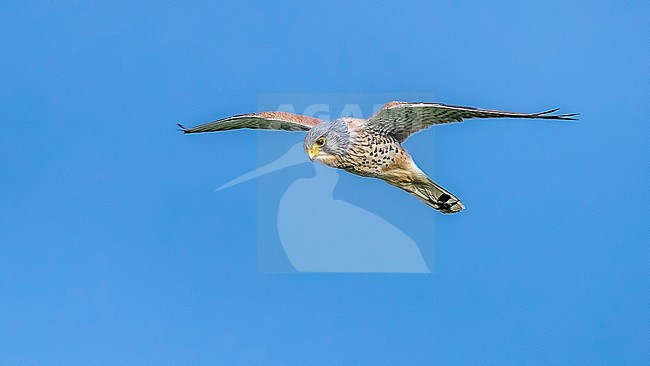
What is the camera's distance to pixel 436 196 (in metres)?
4.66

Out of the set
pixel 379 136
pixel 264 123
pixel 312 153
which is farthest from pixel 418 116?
pixel 264 123

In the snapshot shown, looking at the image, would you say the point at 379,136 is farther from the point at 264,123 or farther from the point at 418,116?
the point at 264,123

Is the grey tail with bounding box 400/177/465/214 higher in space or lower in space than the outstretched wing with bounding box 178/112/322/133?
lower

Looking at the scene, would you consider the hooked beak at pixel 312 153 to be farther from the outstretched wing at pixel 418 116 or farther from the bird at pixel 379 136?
the outstretched wing at pixel 418 116

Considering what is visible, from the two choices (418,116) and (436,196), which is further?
(436,196)

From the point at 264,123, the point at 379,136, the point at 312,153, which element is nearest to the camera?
the point at 312,153

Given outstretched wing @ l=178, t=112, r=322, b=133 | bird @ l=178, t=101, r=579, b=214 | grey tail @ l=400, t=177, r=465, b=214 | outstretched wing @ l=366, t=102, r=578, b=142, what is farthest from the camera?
grey tail @ l=400, t=177, r=465, b=214

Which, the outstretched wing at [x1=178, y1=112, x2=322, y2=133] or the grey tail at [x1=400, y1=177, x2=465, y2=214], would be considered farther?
the grey tail at [x1=400, y1=177, x2=465, y2=214]

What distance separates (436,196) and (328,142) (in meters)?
0.93

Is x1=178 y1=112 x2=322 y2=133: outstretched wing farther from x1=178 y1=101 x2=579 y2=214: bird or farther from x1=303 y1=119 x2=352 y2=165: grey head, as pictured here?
x1=303 y1=119 x2=352 y2=165: grey head

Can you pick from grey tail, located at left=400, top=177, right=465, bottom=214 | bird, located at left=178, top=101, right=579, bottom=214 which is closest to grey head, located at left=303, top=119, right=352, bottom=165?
bird, located at left=178, top=101, right=579, bottom=214

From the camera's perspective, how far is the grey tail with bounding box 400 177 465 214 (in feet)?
15.1

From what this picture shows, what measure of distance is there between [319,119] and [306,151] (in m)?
0.68

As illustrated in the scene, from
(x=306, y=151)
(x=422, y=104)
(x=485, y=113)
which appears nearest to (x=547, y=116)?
(x=485, y=113)
